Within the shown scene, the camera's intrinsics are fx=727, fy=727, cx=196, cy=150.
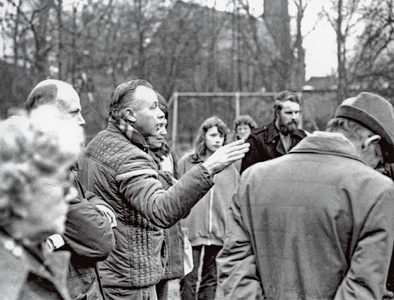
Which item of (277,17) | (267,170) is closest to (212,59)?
(277,17)

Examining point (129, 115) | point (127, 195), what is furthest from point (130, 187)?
A: point (129, 115)

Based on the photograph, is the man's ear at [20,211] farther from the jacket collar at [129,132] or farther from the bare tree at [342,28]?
the bare tree at [342,28]

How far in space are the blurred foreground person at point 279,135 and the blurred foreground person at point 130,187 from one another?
340 cm

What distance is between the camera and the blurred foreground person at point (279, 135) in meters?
7.16

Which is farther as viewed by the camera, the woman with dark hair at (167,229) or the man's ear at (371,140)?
the woman with dark hair at (167,229)

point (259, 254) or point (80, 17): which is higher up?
point (80, 17)

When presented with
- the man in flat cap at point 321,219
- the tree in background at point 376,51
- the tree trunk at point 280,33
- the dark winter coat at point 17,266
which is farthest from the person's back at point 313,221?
the tree trunk at point 280,33

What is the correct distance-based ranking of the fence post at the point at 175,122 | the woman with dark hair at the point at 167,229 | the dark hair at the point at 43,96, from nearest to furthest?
1. the dark hair at the point at 43,96
2. the woman with dark hair at the point at 167,229
3. the fence post at the point at 175,122

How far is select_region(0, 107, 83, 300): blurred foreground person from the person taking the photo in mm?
1723

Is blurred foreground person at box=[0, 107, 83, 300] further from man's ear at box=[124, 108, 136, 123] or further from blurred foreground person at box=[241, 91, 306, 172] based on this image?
blurred foreground person at box=[241, 91, 306, 172]

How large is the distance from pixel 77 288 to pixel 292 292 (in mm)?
884

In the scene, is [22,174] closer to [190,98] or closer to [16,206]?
[16,206]

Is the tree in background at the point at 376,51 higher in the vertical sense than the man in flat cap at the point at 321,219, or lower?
higher

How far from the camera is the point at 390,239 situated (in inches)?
110
